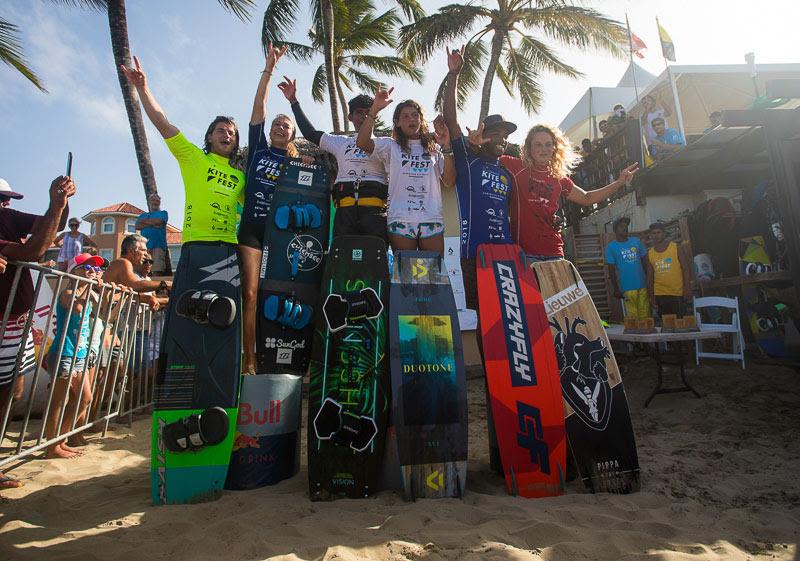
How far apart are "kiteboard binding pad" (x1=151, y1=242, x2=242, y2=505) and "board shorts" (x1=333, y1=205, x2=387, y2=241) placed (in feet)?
2.47

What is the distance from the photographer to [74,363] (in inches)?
128

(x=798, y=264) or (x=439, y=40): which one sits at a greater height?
(x=439, y=40)

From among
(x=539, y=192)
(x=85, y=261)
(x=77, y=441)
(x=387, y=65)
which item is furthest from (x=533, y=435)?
(x=387, y=65)

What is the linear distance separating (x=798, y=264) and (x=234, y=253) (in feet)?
14.1

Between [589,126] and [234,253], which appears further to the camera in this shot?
[589,126]

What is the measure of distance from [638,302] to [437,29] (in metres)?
9.26

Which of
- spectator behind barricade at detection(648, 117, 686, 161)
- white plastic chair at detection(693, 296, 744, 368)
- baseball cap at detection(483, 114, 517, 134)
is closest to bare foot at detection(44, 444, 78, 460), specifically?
baseball cap at detection(483, 114, 517, 134)

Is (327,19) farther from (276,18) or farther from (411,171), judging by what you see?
(411,171)

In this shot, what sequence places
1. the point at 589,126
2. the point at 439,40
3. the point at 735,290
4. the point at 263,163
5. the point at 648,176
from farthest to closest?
the point at 589,126 → the point at 439,40 → the point at 648,176 → the point at 735,290 → the point at 263,163

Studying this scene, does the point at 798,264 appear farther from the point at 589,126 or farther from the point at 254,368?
the point at 589,126

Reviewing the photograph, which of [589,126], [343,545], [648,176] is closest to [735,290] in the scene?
[648,176]

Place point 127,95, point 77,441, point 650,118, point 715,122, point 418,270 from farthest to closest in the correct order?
point 650,118 < point 127,95 < point 715,122 < point 77,441 < point 418,270

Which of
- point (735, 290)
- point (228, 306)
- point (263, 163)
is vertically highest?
point (263, 163)

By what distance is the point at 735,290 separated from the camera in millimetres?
6375
